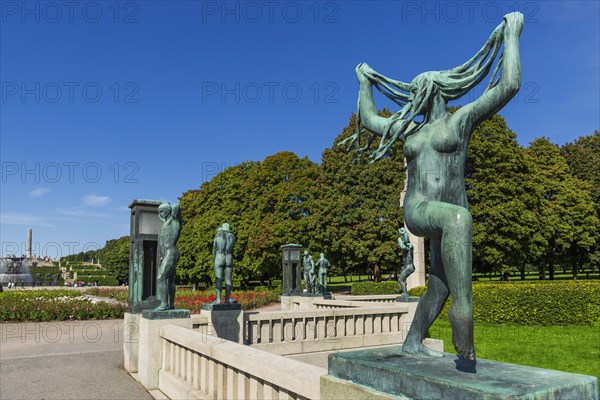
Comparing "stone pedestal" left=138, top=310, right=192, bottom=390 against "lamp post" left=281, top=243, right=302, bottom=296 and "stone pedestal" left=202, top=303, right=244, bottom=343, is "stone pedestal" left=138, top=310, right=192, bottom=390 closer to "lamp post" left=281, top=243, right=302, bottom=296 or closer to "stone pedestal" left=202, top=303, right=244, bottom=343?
"stone pedestal" left=202, top=303, right=244, bottom=343

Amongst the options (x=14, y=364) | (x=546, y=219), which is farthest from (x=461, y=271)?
(x=546, y=219)

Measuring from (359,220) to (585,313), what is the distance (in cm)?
1825

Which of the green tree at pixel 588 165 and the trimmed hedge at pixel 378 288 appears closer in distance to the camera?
the trimmed hedge at pixel 378 288

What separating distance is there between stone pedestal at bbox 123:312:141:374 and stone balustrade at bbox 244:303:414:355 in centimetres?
231

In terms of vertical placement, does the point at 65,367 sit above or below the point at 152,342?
below

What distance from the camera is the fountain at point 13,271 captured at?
167ft

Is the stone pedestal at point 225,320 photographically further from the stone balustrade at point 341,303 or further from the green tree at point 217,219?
the green tree at point 217,219

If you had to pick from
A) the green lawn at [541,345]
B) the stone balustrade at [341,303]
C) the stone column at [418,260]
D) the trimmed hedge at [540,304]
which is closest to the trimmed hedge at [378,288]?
the stone column at [418,260]

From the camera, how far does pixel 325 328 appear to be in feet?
37.3

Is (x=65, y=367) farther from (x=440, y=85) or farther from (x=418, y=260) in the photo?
(x=418, y=260)

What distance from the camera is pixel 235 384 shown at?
4.71 m

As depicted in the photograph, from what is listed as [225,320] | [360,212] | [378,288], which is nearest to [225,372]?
[225,320]

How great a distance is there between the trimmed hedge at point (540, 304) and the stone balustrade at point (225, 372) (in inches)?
498

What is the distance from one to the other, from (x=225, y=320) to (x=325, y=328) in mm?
2815
